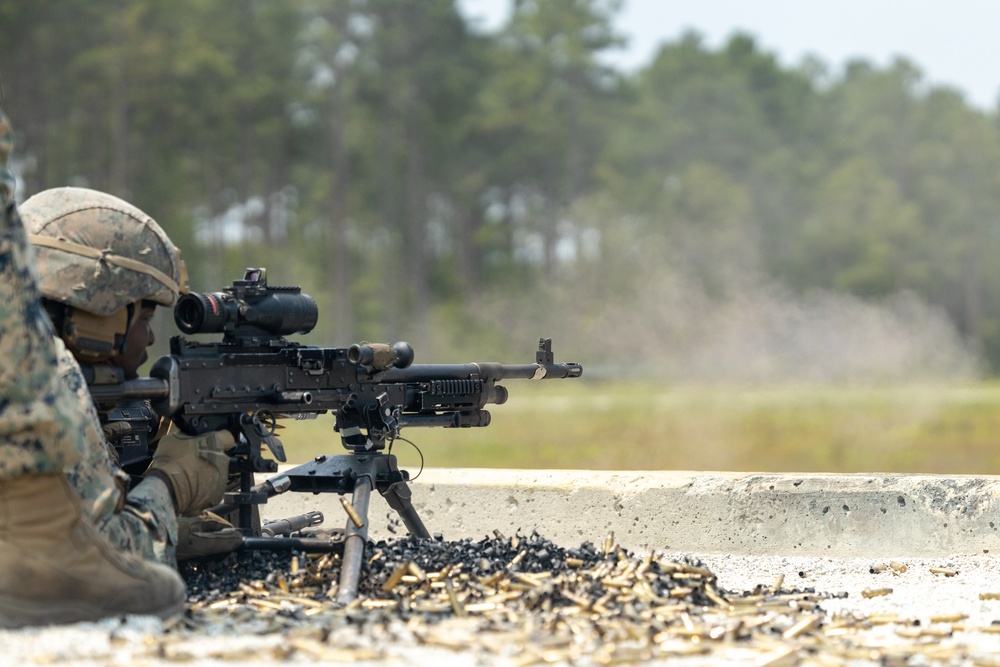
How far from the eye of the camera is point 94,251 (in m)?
5.23

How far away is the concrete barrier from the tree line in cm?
2555

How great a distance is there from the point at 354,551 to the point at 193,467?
757 mm

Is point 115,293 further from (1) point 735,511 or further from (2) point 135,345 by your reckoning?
(1) point 735,511

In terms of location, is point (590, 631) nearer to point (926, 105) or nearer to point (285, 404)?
point (285, 404)

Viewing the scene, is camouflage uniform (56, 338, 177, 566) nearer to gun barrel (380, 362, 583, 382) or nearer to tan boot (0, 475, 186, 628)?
tan boot (0, 475, 186, 628)

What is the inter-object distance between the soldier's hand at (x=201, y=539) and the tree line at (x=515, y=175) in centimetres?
2795

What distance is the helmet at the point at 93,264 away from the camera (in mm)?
5188

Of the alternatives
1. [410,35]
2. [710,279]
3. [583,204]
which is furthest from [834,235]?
[410,35]

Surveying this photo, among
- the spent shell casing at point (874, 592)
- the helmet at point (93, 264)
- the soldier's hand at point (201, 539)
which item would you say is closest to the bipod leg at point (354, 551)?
the soldier's hand at point (201, 539)

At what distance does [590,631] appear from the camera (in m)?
4.61

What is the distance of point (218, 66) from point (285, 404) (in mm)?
32766

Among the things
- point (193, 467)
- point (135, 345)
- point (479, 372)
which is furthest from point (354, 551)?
point (479, 372)

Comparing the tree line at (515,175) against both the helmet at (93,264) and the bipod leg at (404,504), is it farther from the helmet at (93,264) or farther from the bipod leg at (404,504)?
the helmet at (93,264)

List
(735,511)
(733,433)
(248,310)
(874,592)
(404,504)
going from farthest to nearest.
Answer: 1. (733,433)
2. (735,511)
3. (404,504)
4. (874,592)
5. (248,310)
